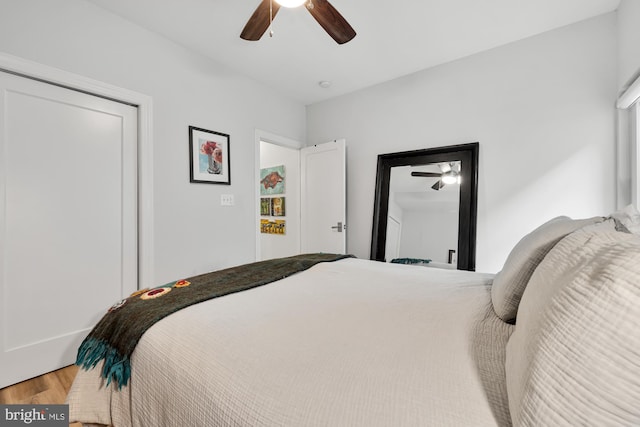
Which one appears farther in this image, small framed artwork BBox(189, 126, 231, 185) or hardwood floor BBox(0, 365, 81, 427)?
small framed artwork BBox(189, 126, 231, 185)

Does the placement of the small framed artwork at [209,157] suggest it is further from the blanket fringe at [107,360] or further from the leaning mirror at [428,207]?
the blanket fringe at [107,360]

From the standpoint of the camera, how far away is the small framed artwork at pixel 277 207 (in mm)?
4518

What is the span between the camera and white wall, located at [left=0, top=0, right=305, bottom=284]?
1979 millimetres

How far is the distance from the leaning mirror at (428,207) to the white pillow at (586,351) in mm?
2382

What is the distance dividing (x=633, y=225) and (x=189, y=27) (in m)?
3.06

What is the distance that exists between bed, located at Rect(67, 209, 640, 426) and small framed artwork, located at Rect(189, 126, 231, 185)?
1.94 metres

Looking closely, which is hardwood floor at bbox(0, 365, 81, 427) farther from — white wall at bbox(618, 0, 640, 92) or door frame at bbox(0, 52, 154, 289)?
white wall at bbox(618, 0, 640, 92)

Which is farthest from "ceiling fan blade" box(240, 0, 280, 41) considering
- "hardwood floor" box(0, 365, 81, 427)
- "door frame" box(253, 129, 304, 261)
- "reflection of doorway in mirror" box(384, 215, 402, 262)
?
"hardwood floor" box(0, 365, 81, 427)

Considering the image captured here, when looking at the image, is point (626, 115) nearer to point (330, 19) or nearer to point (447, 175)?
point (447, 175)

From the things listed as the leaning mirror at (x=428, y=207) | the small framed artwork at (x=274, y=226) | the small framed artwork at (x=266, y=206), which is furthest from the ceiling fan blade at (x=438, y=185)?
the small framed artwork at (x=266, y=206)

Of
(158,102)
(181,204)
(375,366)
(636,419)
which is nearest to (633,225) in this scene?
(636,419)

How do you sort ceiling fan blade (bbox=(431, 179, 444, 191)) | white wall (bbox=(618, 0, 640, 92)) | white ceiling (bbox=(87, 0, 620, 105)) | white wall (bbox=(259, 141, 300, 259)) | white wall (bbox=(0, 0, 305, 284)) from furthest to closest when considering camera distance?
white wall (bbox=(259, 141, 300, 259)) < ceiling fan blade (bbox=(431, 179, 444, 191)) < white ceiling (bbox=(87, 0, 620, 105)) < white wall (bbox=(0, 0, 305, 284)) < white wall (bbox=(618, 0, 640, 92))

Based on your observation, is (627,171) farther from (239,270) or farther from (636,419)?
(239,270)

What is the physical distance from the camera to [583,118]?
2340 millimetres
